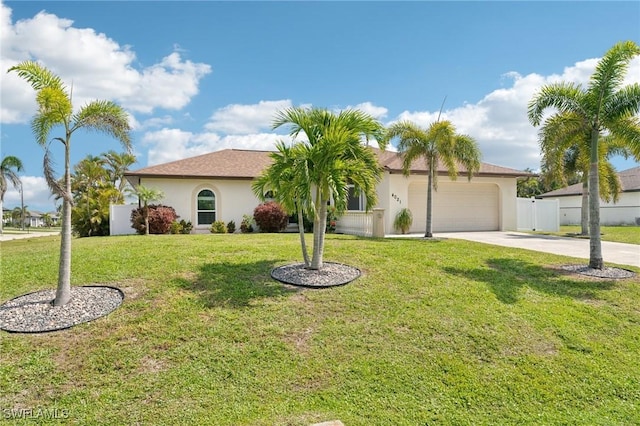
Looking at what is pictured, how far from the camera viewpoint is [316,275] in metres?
7.94

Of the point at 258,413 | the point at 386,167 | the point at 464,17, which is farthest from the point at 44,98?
the point at 386,167

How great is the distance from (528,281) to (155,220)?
14757 millimetres

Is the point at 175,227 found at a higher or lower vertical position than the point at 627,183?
lower

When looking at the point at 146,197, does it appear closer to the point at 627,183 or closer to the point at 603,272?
the point at 603,272

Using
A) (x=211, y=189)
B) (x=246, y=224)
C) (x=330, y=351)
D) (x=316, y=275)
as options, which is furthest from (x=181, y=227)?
(x=330, y=351)

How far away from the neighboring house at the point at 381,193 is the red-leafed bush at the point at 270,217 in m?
1.39

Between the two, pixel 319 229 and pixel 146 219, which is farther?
pixel 146 219

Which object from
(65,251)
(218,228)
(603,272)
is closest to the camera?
(65,251)

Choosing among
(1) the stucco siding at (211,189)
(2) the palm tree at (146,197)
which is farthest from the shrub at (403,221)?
(2) the palm tree at (146,197)

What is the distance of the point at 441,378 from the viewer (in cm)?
488

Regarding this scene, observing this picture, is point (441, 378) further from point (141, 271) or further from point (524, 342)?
point (141, 271)

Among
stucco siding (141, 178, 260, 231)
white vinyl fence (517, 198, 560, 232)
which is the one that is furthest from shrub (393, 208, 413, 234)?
white vinyl fence (517, 198, 560, 232)

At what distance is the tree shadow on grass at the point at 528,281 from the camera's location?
7.82 metres

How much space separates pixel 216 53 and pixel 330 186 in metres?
7.63
